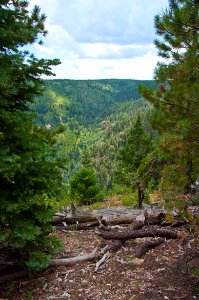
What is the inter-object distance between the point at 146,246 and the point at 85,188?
9.70m

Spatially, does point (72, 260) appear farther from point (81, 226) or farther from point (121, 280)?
point (81, 226)

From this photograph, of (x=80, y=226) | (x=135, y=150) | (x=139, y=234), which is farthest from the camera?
(x=135, y=150)

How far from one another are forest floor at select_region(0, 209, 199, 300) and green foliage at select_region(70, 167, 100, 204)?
934 cm

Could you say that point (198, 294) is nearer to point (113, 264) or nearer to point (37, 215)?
point (113, 264)

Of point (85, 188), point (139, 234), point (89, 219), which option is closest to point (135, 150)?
point (85, 188)

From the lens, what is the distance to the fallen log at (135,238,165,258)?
8.47m

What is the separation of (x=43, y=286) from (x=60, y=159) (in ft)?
9.24

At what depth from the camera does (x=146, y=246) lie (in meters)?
8.75

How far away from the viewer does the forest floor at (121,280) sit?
22.4ft

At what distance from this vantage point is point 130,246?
29.7 feet

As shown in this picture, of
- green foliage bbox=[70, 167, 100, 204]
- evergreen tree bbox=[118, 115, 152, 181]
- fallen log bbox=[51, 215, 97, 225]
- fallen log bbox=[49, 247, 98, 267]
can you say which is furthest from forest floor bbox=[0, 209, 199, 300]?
evergreen tree bbox=[118, 115, 152, 181]

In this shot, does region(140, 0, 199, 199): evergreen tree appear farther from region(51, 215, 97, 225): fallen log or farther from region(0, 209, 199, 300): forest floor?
region(51, 215, 97, 225): fallen log

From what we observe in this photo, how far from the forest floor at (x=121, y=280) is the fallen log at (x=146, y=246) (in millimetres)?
118

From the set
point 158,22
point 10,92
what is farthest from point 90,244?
point 158,22
